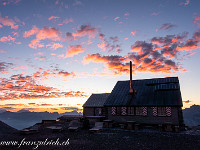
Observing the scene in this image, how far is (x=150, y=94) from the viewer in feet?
81.0

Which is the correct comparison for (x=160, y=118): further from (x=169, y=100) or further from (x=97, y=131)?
(x=97, y=131)

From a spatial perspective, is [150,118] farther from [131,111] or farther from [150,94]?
[150,94]

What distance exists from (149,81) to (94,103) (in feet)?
54.1

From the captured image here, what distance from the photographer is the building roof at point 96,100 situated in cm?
3914

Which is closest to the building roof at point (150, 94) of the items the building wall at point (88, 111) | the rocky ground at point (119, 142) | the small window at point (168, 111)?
the small window at point (168, 111)

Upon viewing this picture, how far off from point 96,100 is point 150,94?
18.5 meters

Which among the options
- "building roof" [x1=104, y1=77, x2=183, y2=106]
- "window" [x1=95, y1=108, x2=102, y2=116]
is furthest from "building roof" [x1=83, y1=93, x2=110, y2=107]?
"building roof" [x1=104, y1=77, x2=183, y2=106]

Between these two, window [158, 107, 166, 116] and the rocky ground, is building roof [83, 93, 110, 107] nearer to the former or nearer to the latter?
window [158, 107, 166, 116]

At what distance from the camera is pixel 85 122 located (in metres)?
22.0

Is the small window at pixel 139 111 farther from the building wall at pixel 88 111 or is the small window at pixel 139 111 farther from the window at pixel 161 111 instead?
the building wall at pixel 88 111

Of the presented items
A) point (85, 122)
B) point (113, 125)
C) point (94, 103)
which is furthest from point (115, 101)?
point (94, 103)

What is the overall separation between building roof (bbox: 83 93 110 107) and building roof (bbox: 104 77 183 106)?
36.2ft

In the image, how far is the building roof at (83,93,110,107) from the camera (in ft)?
128

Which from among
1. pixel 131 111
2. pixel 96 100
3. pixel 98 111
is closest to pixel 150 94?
pixel 131 111
